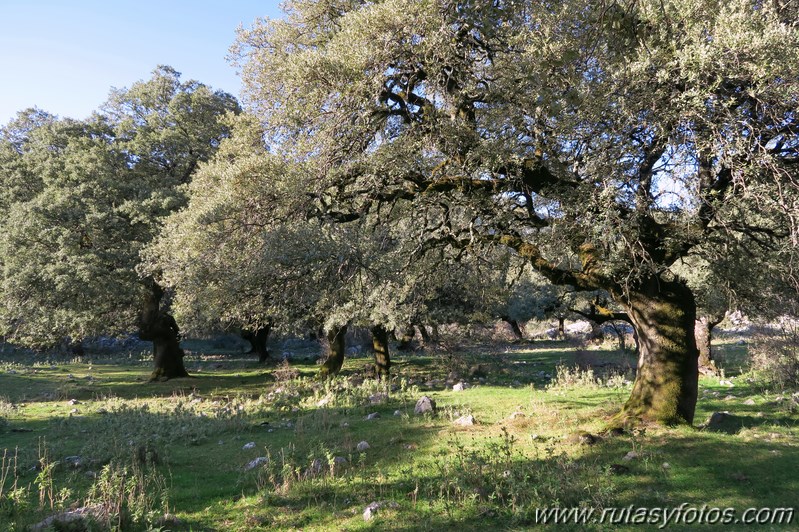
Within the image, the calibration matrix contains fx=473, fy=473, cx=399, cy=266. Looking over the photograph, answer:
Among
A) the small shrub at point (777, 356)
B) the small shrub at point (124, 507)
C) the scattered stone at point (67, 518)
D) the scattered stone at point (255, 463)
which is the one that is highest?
the small shrub at point (777, 356)

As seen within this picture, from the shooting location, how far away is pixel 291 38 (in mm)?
12570

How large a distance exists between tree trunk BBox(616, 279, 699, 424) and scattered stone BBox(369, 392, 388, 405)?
26.7 ft

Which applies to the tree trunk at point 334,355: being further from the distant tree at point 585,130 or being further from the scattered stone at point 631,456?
the scattered stone at point 631,456

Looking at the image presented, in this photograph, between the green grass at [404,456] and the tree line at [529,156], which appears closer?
the green grass at [404,456]

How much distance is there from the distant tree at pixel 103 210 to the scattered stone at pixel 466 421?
50.7 ft

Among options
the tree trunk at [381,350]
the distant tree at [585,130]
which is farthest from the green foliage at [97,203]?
the distant tree at [585,130]

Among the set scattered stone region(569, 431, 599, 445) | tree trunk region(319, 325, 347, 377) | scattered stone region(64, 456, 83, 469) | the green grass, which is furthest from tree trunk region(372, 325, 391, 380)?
scattered stone region(569, 431, 599, 445)

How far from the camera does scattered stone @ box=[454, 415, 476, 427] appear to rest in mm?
11431

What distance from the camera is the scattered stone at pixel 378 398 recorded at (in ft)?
52.7

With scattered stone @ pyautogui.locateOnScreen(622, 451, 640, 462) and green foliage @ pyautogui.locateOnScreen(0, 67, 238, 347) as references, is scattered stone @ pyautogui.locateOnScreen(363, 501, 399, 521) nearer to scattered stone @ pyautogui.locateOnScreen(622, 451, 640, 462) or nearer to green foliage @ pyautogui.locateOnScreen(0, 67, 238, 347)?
scattered stone @ pyautogui.locateOnScreen(622, 451, 640, 462)

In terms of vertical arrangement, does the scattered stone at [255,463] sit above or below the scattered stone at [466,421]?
below

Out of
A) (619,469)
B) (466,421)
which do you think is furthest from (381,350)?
(619,469)

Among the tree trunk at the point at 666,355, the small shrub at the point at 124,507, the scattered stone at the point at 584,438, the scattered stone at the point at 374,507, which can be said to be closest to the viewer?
the small shrub at the point at 124,507

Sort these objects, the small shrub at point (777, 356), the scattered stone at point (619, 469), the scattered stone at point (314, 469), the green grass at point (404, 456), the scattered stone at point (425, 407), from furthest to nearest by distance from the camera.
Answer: the small shrub at point (777, 356)
the scattered stone at point (425, 407)
the scattered stone at point (314, 469)
the scattered stone at point (619, 469)
the green grass at point (404, 456)
